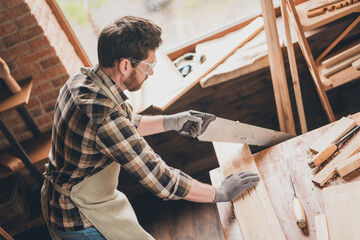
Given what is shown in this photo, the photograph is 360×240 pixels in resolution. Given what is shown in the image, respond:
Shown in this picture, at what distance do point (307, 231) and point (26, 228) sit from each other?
2.73 meters

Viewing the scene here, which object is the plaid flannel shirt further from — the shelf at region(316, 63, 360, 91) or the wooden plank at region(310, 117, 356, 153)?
the shelf at region(316, 63, 360, 91)

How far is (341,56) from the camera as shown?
8.48ft

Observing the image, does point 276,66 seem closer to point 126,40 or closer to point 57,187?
point 126,40

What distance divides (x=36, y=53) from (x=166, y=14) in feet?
4.00

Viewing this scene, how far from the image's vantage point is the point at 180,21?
3.21 metres

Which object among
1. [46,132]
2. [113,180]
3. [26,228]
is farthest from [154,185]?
[26,228]

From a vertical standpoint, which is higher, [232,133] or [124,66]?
[124,66]

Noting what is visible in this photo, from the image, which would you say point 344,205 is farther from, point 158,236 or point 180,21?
point 180,21

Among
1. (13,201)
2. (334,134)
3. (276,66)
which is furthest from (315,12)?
(13,201)

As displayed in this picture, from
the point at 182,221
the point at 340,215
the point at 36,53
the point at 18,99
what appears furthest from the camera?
the point at 182,221

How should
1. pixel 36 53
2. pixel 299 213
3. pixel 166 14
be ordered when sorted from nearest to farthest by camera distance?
1. pixel 299 213
2. pixel 36 53
3. pixel 166 14

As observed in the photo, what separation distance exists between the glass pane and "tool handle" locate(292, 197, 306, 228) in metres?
2.13

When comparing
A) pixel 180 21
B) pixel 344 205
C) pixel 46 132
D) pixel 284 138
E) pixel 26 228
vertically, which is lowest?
pixel 26 228

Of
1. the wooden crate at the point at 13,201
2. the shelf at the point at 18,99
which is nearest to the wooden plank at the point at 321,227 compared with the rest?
the shelf at the point at 18,99
